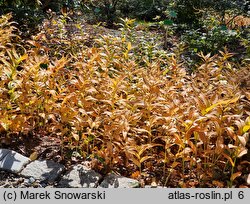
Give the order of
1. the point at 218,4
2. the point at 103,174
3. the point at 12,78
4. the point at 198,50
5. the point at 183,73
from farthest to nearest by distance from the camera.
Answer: the point at 218,4
the point at 198,50
the point at 183,73
the point at 12,78
the point at 103,174

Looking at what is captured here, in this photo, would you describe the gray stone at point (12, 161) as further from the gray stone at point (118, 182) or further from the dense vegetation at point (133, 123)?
the gray stone at point (118, 182)

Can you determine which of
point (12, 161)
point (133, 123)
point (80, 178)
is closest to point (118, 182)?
point (80, 178)

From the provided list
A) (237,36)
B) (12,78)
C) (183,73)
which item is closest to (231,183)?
(183,73)

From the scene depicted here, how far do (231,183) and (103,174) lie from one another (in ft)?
3.12

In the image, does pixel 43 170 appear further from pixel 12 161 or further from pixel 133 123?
pixel 133 123

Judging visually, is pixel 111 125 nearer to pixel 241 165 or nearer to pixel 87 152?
pixel 87 152

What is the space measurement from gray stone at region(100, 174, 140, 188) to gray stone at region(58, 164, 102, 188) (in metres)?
0.07

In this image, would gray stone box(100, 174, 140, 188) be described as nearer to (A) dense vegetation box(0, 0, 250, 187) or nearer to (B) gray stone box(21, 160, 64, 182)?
(A) dense vegetation box(0, 0, 250, 187)

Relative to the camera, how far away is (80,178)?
9.93 feet

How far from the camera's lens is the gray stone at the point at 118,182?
2943 millimetres

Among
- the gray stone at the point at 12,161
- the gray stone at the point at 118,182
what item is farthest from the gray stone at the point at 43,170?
the gray stone at the point at 118,182

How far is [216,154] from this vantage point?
10.3 feet

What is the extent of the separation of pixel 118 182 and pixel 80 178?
0.95ft

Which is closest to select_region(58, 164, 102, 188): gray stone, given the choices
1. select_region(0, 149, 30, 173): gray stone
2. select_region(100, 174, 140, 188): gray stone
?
select_region(100, 174, 140, 188): gray stone
